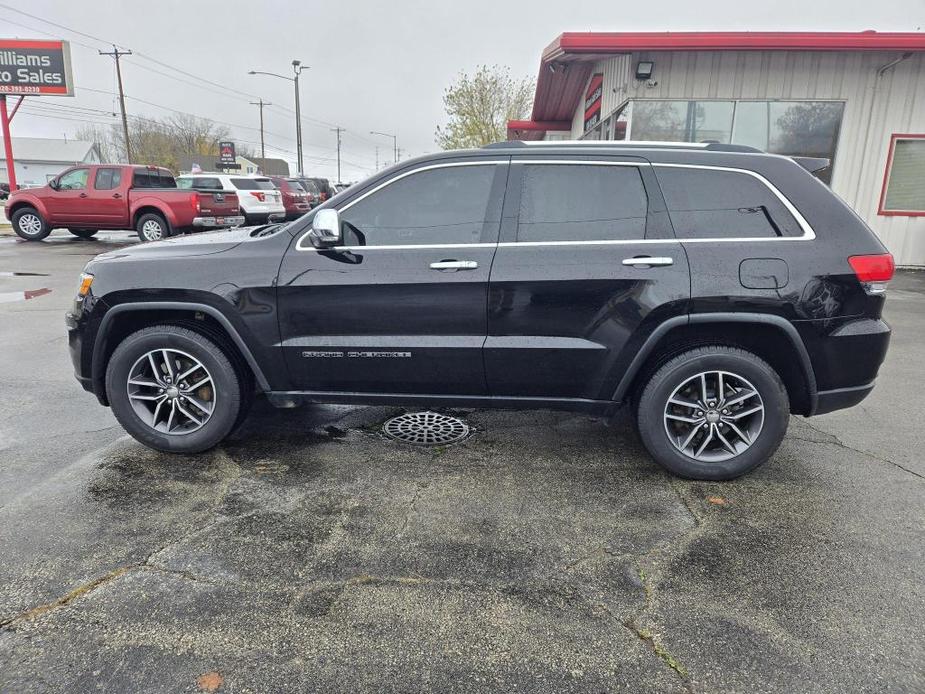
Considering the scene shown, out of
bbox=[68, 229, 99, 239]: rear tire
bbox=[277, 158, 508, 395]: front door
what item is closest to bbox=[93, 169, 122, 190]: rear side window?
bbox=[68, 229, 99, 239]: rear tire

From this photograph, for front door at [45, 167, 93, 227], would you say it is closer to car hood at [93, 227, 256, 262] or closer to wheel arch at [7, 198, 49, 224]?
wheel arch at [7, 198, 49, 224]

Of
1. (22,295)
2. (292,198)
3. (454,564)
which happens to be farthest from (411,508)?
(292,198)

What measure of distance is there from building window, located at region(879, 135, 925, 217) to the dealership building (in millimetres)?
19

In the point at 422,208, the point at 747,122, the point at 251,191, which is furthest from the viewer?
the point at 251,191

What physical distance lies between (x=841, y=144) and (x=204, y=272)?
39.4 ft

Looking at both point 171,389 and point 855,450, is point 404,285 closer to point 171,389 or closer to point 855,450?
point 171,389

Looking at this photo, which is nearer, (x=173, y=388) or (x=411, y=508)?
(x=411, y=508)

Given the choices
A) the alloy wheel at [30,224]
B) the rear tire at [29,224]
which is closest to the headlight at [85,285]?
the rear tire at [29,224]

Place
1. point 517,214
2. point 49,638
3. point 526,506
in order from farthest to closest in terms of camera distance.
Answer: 1. point 517,214
2. point 526,506
3. point 49,638

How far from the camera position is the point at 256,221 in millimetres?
19344

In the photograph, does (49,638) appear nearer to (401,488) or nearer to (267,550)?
(267,550)

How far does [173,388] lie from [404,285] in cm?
157

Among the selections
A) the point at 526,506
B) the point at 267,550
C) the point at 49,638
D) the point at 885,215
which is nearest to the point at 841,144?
the point at 885,215

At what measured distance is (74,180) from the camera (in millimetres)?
15578
